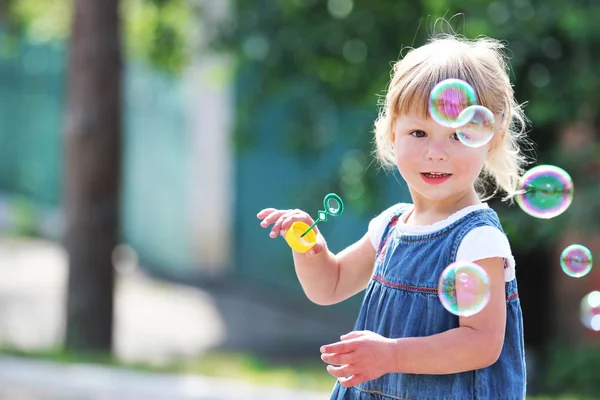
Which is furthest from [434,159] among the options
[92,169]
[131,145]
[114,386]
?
[131,145]

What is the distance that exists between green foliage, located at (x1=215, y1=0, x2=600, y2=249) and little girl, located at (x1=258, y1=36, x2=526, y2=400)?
3277mm

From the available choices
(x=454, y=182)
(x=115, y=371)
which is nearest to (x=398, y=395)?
(x=454, y=182)

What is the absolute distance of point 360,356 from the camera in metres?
1.93

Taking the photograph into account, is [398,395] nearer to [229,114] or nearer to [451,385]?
[451,385]

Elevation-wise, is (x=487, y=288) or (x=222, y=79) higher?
(x=222, y=79)

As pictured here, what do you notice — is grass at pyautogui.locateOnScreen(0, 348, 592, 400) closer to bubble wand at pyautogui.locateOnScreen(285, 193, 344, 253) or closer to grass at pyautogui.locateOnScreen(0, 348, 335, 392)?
grass at pyautogui.locateOnScreen(0, 348, 335, 392)

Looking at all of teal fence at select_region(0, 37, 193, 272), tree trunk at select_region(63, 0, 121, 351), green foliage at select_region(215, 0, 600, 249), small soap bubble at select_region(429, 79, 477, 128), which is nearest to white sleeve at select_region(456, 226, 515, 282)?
small soap bubble at select_region(429, 79, 477, 128)

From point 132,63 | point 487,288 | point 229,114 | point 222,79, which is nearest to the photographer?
point 487,288

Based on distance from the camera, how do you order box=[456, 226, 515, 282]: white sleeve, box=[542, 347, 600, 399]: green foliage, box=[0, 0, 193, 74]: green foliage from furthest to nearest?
1. box=[0, 0, 193, 74]: green foliage
2. box=[542, 347, 600, 399]: green foliage
3. box=[456, 226, 515, 282]: white sleeve

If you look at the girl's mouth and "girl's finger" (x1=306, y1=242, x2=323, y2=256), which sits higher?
the girl's mouth

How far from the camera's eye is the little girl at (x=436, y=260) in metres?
2.01

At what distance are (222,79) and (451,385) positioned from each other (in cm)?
715

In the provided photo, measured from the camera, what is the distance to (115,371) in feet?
18.3

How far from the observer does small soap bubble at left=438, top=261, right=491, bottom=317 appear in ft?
6.51
